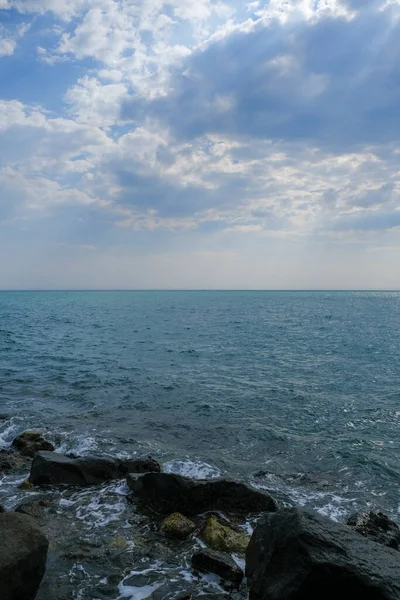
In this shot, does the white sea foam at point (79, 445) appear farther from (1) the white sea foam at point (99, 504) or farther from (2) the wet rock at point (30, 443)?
(1) the white sea foam at point (99, 504)

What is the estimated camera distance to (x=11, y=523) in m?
6.78

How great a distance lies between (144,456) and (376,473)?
829 centimetres

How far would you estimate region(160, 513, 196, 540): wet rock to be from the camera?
9.25 meters

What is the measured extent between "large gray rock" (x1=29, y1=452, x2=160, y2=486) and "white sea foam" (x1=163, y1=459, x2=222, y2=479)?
108 cm

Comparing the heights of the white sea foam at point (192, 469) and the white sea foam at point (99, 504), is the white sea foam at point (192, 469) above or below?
below

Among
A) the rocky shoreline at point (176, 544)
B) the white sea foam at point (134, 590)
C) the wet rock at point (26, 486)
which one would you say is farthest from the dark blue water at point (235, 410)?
the white sea foam at point (134, 590)

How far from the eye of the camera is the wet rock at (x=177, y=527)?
9.25m

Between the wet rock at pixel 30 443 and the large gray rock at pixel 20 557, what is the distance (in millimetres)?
8117

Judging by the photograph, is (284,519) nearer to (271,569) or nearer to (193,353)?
(271,569)

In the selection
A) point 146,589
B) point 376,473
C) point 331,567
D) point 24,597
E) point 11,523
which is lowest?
point 376,473

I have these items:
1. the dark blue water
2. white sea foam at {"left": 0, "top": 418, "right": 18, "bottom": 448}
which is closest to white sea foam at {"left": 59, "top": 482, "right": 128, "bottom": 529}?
the dark blue water

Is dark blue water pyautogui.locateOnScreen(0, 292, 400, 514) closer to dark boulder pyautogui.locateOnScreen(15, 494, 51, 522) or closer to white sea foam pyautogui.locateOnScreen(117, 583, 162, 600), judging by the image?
dark boulder pyautogui.locateOnScreen(15, 494, 51, 522)

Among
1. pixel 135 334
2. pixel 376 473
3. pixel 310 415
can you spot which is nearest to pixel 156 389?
pixel 310 415

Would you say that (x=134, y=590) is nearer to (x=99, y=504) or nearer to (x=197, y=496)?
A: (x=197, y=496)
